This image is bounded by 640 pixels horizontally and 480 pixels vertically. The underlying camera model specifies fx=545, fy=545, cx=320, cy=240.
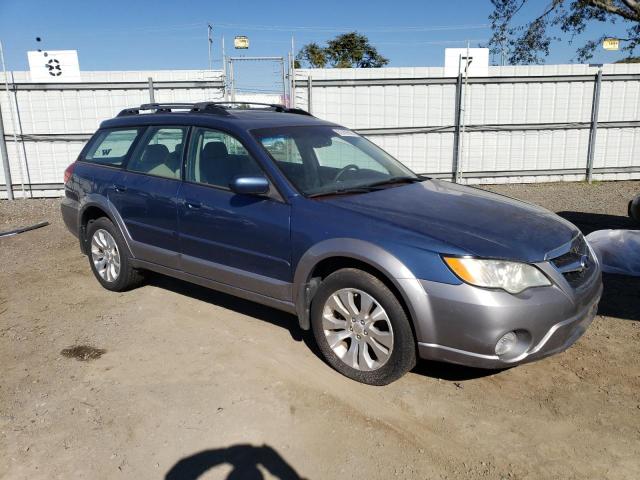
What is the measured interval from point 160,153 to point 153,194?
16.5 inches

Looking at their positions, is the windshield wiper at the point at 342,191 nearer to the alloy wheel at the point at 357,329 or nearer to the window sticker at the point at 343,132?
the alloy wheel at the point at 357,329

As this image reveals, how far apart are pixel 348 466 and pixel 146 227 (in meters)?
2.87

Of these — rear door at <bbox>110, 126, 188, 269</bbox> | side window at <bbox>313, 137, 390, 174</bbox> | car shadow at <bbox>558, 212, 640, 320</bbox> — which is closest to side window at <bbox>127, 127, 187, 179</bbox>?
rear door at <bbox>110, 126, 188, 269</bbox>

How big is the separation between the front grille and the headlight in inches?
10.9

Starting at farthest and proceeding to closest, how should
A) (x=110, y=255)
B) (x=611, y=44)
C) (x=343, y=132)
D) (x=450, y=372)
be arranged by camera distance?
(x=611, y=44) < (x=110, y=255) < (x=343, y=132) < (x=450, y=372)

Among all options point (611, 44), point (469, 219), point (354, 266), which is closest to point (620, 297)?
point (469, 219)

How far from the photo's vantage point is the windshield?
13.1 ft

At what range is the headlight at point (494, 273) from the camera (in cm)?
299

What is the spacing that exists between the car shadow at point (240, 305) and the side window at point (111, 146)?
3.84ft

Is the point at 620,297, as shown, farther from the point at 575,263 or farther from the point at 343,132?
the point at 343,132

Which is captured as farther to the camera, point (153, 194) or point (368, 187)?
point (153, 194)

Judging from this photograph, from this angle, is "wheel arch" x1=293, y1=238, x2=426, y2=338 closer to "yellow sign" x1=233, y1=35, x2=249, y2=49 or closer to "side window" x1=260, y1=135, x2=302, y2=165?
"side window" x1=260, y1=135, x2=302, y2=165

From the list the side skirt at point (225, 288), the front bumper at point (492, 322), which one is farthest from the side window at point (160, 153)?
the front bumper at point (492, 322)

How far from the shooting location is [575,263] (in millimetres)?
3379
